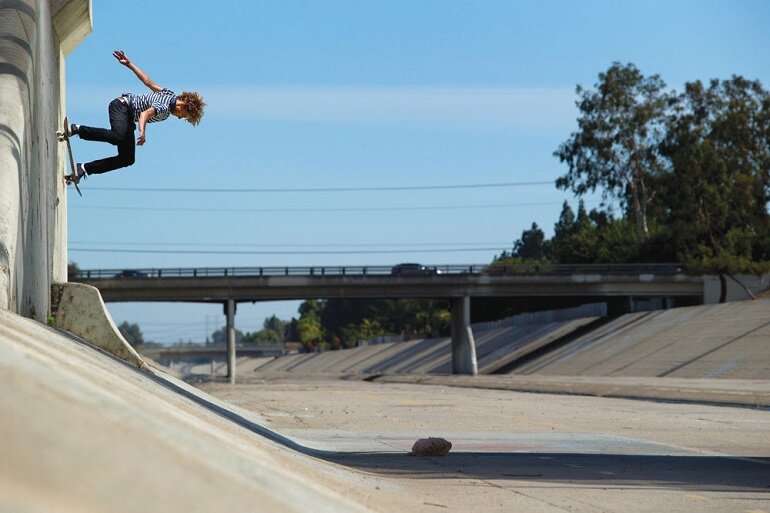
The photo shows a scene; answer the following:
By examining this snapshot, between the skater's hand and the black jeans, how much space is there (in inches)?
17.9

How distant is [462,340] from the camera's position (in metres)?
76.7

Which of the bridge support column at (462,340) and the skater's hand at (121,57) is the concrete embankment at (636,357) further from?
the skater's hand at (121,57)

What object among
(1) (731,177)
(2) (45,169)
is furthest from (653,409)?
(1) (731,177)

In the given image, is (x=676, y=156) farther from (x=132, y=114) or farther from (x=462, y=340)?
(x=132, y=114)

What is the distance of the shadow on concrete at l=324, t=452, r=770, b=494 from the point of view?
946 centimetres

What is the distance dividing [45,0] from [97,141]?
1696 millimetres

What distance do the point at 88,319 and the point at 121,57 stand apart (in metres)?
3.69

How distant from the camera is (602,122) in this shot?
84.8 m

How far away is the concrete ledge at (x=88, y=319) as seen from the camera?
15062mm

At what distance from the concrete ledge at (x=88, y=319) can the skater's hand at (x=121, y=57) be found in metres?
3.23

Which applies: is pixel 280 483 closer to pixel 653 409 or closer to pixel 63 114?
pixel 63 114

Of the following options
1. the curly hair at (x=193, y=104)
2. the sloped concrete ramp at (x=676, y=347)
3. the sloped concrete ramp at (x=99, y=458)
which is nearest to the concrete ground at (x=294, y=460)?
the sloped concrete ramp at (x=99, y=458)

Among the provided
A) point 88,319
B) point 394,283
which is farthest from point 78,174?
point 394,283

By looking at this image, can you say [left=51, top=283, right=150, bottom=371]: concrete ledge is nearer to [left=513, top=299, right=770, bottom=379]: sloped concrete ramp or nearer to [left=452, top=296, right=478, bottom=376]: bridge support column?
[left=513, top=299, right=770, bottom=379]: sloped concrete ramp
